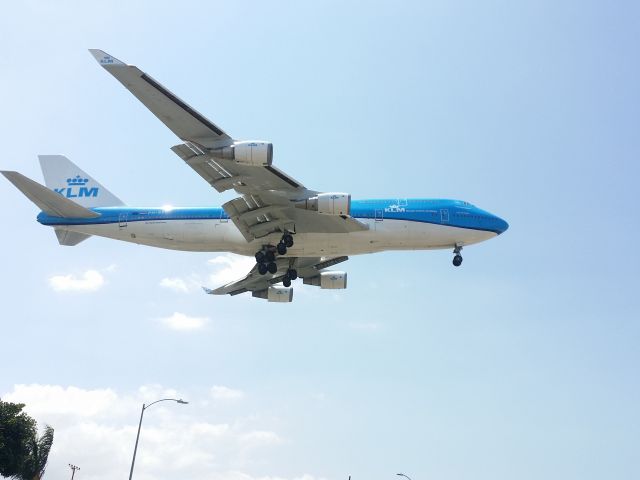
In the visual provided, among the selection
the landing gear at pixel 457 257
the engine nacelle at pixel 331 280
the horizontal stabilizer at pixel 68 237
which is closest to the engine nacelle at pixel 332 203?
the landing gear at pixel 457 257

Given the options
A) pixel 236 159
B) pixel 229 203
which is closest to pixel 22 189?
pixel 229 203

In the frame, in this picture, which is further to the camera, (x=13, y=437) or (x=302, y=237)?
(x=13, y=437)

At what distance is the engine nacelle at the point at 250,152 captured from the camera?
31.7m

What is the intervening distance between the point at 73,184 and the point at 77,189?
69 cm

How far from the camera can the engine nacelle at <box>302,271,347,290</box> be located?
48250 millimetres

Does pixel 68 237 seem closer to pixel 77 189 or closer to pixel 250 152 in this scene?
pixel 77 189

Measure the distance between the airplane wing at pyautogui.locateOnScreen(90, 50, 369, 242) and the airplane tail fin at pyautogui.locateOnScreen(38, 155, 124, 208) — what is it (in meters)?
10.6

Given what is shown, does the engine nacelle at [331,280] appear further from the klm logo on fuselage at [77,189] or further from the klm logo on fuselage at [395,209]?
the klm logo on fuselage at [77,189]

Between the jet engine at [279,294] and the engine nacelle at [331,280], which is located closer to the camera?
the engine nacelle at [331,280]

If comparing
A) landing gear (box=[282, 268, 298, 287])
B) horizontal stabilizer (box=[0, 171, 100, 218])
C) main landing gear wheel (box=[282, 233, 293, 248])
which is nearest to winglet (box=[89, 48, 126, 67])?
horizontal stabilizer (box=[0, 171, 100, 218])

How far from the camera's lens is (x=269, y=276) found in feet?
158

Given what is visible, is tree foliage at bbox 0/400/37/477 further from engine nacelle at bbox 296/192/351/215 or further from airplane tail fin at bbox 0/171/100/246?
engine nacelle at bbox 296/192/351/215

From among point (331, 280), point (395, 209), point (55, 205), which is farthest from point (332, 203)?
point (55, 205)

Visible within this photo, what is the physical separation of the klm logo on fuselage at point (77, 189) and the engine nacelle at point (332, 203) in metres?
16.7
